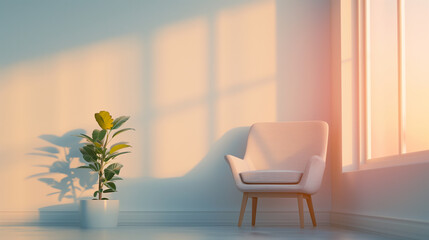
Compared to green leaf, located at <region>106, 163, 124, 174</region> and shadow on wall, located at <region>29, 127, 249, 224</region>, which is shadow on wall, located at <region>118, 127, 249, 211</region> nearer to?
shadow on wall, located at <region>29, 127, 249, 224</region>

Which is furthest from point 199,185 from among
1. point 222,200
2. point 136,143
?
point 136,143

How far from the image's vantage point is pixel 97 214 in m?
4.32

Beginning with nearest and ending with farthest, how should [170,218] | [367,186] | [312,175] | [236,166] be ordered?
[367,186] < [312,175] < [236,166] < [170,218]

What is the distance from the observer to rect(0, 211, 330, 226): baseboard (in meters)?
4.70

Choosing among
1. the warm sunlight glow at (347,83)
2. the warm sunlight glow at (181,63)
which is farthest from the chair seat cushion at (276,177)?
the warm sunlight glow at (181,63)

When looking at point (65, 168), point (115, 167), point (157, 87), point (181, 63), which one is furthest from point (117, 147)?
point (181, 63)

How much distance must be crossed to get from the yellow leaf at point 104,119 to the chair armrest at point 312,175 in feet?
5.17

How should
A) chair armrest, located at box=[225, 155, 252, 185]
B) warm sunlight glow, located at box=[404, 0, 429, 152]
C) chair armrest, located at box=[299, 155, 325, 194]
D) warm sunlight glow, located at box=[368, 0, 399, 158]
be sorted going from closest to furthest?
warm sunlight glow, located at box=[404, 0, 429, 152] → warm sunlight glow, located at box=[368, 0, 399, 158] → chair armrest, located at box=[299, 155, 325, 194] → chair armrest, located at box=[225, 155, 252, 185]

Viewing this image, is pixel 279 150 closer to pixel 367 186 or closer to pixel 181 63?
pixel 367 186

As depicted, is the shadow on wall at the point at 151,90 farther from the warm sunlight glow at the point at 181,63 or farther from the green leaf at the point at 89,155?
the green leaf at the point at 89,155

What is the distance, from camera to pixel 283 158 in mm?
4629

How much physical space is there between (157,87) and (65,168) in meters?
1.04

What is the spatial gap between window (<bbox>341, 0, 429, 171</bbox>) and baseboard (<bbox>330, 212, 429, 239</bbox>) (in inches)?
14.7

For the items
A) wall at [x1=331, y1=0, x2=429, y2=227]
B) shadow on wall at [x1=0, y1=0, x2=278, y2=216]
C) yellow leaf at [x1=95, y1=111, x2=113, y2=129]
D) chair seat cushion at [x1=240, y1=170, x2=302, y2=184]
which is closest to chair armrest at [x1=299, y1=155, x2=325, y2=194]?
chair seat cushion at [x1=240, y1=170, x2=302, y2=184]
